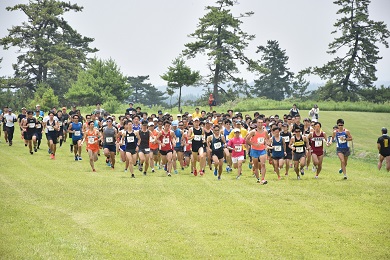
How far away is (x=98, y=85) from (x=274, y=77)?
36601 millimetres

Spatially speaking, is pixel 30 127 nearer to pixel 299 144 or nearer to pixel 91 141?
pixel 91 141

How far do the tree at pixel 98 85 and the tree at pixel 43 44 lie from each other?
2.54m

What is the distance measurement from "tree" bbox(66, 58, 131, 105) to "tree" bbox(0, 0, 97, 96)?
2539 mm

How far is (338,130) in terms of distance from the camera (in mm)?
20312

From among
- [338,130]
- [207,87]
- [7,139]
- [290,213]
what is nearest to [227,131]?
[338,130]

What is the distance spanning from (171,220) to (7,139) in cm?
2613

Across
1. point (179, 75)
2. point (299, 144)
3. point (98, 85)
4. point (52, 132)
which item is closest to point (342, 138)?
point (299, 144)

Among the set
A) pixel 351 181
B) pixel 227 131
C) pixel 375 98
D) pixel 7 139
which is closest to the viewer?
pixel 351 181

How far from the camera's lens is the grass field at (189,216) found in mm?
10438

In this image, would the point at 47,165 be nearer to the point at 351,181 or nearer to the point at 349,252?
the point at 351,181

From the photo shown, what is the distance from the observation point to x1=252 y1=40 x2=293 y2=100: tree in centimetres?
9812

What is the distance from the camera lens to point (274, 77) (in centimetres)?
9862

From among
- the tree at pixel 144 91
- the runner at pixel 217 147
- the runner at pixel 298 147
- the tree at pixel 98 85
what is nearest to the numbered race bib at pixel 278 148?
the runner at pixel 298 147

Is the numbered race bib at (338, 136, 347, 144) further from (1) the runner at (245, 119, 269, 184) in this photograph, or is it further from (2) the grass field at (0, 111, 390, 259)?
(1) the runner at (245, 119, 269, 184)
